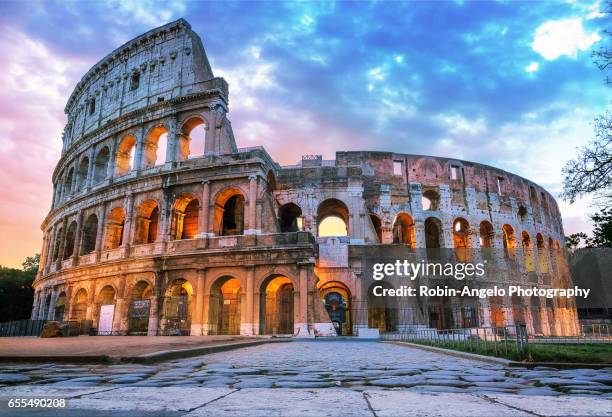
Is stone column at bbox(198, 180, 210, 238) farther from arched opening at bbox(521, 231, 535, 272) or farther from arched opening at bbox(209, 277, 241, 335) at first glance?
arched opening at bbox(521, 231, 535, 272)

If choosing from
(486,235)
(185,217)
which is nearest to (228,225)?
(185,217)

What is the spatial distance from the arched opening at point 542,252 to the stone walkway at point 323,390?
29.5 m

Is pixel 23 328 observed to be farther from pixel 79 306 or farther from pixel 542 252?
pixel 542 252

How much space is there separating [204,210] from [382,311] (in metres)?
10.8

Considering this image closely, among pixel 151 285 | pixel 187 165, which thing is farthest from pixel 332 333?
pixel 187 165

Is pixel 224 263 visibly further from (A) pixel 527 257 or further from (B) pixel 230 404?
(A) pixel 527 257

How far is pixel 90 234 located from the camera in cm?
2462

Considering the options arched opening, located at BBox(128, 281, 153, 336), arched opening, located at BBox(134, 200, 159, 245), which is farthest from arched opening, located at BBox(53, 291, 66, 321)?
arched opening, located at BBox(134, 200, 159, 245)

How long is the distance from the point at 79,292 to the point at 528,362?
24.1m

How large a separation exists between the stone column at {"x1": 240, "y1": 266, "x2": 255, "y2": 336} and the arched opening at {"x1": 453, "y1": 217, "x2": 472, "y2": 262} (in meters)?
14.5

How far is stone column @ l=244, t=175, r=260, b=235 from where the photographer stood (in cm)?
1942

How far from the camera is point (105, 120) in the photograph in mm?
26328

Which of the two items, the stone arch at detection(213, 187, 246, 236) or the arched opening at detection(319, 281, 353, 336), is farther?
the arched opening at detection(319, 281, 353, 336)

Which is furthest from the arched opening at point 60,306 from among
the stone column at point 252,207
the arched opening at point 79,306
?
the stone column at point 252,207
